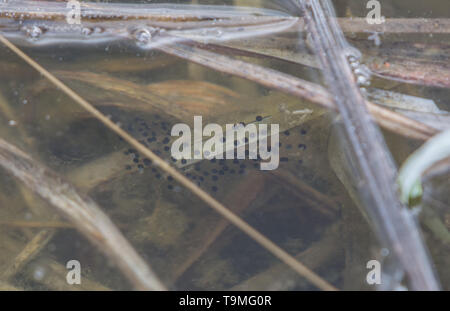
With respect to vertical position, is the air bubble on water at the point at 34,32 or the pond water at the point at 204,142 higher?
the air bubble on water at the point at 34,32

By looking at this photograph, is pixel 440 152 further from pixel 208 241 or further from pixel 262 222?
pixel 208 241

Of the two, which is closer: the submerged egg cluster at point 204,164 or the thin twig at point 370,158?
the thin twig at point 370,158

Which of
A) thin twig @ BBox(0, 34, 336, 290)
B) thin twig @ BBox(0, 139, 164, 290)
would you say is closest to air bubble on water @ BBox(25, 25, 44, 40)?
thin twig @ BBox(0, 34, 336, 290)

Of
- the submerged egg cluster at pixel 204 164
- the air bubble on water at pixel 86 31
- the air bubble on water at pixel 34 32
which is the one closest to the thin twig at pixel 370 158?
the submerged egg cluster at pixel 204 164

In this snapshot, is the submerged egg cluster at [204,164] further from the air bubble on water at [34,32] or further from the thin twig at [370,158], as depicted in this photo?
the air bubble on water at [34,32]

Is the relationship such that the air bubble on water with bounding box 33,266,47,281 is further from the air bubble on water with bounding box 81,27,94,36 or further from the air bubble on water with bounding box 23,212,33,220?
the air bubble on water with bounding box 81,27,94,36

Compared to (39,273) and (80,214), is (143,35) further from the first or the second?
(39,273)
